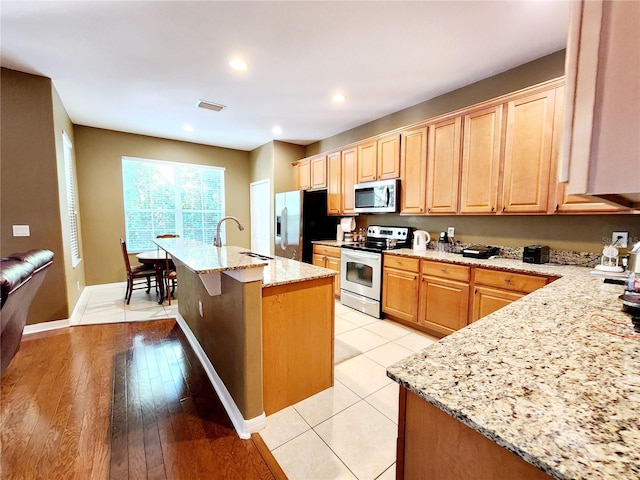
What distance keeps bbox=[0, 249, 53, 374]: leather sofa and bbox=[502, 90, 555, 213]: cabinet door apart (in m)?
3.42

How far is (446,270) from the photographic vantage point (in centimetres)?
279

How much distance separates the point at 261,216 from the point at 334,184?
221cm

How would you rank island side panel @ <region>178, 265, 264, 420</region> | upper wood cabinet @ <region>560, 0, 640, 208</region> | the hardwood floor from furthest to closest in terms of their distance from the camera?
island side panel @ <region>178, 265, 264, 420</region>, the hardwood floor, upper wood cabinet @ <region>560, 0, 640, 208</region>

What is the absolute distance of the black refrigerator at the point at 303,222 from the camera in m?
4.49

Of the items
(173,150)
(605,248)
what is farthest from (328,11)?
(173,150)

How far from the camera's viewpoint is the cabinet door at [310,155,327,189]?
185 inches

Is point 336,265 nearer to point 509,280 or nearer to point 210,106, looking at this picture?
point 509,280

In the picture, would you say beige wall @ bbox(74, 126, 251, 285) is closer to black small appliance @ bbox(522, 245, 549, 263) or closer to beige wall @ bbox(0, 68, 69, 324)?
beige wall @ bbox(0, 68, 69, 324)

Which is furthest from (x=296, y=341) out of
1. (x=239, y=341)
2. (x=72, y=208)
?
(x=72, y=208)

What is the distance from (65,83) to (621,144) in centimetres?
452

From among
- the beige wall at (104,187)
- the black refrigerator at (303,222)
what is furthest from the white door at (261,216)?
the beige wall at (104,187)

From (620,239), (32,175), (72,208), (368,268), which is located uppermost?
(32,175)

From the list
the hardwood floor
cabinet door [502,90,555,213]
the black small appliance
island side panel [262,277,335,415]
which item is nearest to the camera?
the hardwood floor

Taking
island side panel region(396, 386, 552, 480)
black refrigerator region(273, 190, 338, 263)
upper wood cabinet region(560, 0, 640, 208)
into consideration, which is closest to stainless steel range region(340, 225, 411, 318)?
black refrigerator region(273, 190, 338, 263)
